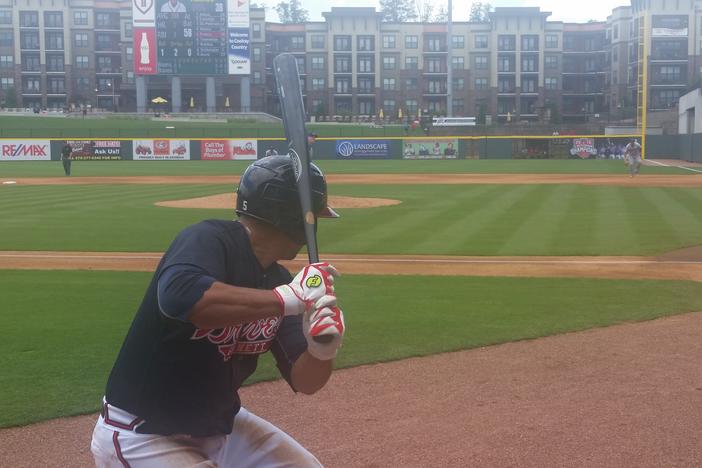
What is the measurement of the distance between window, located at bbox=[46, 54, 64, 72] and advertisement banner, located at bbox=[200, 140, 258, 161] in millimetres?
41640

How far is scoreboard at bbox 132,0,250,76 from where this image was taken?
71.2 metres

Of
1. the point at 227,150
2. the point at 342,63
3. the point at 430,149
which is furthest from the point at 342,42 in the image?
the point at 430,149

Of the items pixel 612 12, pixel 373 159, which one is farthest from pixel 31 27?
pixel 612 12

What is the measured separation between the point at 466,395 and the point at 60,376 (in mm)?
3338

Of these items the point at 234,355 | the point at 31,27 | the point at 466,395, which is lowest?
the point at 466,395

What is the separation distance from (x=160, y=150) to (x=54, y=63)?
4122cm

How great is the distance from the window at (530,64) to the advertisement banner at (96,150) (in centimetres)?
5054

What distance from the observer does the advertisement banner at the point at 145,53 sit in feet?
241

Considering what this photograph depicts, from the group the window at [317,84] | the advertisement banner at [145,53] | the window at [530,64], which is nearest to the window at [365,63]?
the window at [317,84]

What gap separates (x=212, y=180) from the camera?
36.8m

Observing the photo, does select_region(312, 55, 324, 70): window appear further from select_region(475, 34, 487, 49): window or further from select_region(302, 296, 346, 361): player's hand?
select_region(302, 296, 346, 361): player's hand

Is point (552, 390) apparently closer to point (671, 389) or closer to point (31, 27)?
point (671, 389)

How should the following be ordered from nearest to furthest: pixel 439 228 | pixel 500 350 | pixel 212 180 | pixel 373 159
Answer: pixel 500 350 → pixel 439 228 → pixel 212 180 → pixel 373 159

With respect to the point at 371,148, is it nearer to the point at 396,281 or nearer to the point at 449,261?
the point at 449,261
